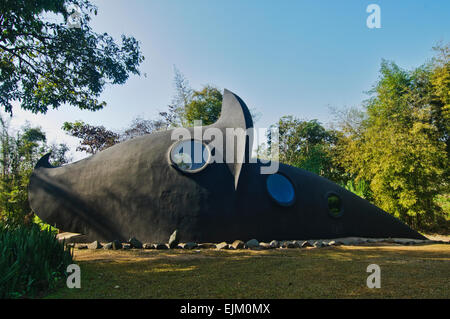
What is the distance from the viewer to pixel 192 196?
8.00 m

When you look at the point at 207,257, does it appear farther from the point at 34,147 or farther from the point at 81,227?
the point at 34,147

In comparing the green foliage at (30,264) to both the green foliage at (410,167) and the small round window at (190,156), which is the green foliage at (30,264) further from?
the green foliage at (410,167)

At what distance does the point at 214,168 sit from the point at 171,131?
2327 millimetres

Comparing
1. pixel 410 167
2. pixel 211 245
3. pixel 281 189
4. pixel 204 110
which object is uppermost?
pixel 204 110

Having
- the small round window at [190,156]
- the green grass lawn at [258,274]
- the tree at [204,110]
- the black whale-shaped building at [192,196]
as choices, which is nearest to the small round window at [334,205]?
the black whale-shaped building at [192,196]

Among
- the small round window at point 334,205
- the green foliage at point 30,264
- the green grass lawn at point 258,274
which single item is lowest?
the green grass lawn at point 258,274

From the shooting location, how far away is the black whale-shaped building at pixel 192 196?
7.96 meters

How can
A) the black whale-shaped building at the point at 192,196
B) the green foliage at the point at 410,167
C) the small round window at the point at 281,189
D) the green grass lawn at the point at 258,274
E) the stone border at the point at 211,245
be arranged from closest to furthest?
the green grass lawn at the point at 258,274 → the stone border at the point at 211,245 → the black whale-shaped building at the point at 192,196 → the small round window at the point at 281,189 → the green foliage at the point at 410,167

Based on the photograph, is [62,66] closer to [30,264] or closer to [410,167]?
[30,264]

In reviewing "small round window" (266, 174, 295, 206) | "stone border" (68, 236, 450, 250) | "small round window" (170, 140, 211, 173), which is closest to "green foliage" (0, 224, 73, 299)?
"stone border" (68, 236, 450, 250)

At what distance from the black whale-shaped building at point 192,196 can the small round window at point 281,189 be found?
37 mm

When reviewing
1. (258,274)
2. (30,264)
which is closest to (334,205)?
(258,274)

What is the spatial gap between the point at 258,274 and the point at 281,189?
4.45 m

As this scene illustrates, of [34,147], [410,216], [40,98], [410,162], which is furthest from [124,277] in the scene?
[34,147]
